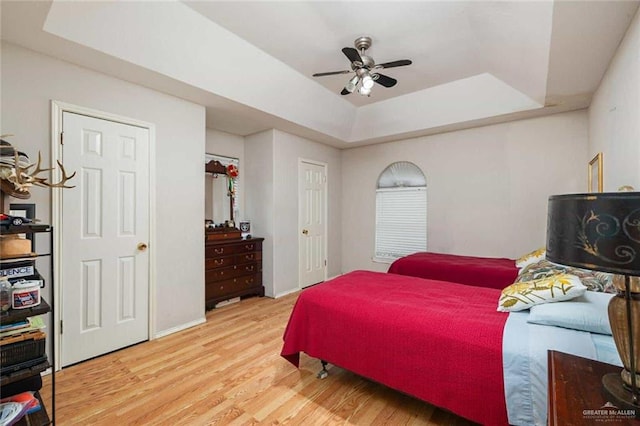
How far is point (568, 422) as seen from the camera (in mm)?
854

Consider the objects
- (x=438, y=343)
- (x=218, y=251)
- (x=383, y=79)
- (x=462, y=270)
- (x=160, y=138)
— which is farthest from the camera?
(x=218, y=251)

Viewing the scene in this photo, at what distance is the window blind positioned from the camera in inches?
181

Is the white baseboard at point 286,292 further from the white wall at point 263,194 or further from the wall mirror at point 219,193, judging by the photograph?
the wall mirror at point 219,193

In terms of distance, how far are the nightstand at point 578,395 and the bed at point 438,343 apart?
0.22 metres

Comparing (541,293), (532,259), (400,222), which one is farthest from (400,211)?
(541,293)

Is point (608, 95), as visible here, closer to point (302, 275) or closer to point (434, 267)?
point (434, 267)

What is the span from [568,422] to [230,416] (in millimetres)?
1702

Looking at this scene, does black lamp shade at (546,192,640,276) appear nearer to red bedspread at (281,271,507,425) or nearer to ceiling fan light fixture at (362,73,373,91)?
red bedspread at (281,271,507,425)

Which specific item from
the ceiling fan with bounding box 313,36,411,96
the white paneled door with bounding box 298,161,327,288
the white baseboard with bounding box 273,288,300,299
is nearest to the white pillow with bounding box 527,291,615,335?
the ceiling fan with bounding box 313,36,411,96

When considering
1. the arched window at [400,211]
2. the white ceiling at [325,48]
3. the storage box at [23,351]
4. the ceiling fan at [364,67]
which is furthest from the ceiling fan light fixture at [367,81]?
the storage box at [23,351]

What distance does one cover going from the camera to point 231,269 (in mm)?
3838

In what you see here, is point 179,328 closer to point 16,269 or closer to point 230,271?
point 230,271

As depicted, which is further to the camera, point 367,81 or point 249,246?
point 249,246

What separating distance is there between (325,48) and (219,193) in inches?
94.3
